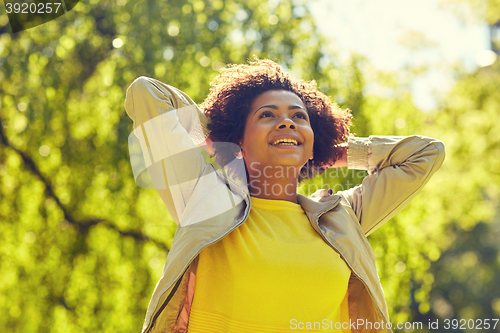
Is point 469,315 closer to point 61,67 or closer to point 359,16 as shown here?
point 359,16

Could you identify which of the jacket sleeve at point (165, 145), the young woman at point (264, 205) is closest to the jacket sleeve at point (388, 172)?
the young woman at point (264, 205)

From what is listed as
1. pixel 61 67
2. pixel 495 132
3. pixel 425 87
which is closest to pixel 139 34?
pixel 61 67

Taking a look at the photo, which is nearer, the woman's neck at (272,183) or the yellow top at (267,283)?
the yellow top at (267,283)

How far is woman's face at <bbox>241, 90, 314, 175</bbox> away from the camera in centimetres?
165

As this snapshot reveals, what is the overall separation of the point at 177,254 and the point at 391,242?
2993 millimetres

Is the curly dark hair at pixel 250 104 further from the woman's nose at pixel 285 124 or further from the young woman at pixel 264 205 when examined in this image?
the woman's nose at pixel 285 124

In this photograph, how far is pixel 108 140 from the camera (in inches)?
154

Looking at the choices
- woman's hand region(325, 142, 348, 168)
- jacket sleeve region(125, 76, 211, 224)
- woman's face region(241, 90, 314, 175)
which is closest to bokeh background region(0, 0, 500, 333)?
woman's hand region(325, 142, 348, 168)

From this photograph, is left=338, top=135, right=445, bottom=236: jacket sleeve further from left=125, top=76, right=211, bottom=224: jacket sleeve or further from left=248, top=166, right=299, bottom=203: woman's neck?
left=125, top=76, right=211, bottom=224: jacket sleeve

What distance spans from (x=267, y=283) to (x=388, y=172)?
2.56 feet

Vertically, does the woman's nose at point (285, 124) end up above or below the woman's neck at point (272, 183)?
above

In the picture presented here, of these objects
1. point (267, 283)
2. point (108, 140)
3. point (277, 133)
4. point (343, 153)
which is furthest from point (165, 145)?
point (108, 140)

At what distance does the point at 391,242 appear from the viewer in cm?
392

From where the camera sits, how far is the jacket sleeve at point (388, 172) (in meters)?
1.78
